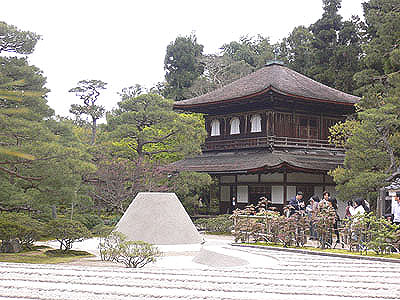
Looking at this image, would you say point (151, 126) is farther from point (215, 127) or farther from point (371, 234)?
point (371, 234)

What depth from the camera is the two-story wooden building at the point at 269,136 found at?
24438mm

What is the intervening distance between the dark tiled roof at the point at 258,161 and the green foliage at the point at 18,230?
36.0ft

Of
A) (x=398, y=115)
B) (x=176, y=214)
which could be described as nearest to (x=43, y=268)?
(x=176, y=214)

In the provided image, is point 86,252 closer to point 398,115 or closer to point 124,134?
point 124,134

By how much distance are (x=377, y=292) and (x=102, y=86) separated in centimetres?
4187

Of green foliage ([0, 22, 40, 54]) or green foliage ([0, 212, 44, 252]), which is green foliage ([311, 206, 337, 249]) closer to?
green foliage ([0, 212, 44, 252])

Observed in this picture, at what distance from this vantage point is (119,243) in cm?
1170

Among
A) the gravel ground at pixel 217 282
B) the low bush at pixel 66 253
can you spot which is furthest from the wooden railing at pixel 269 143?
the gravel ground at pixel 217 282

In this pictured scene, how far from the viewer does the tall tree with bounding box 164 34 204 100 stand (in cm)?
4725

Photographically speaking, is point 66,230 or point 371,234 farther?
point 66,230

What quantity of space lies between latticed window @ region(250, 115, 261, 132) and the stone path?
16.9m

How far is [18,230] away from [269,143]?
1452 centimetres

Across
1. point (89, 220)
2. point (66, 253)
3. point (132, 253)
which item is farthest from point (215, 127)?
point (132, 253)

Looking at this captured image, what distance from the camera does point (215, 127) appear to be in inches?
1139
